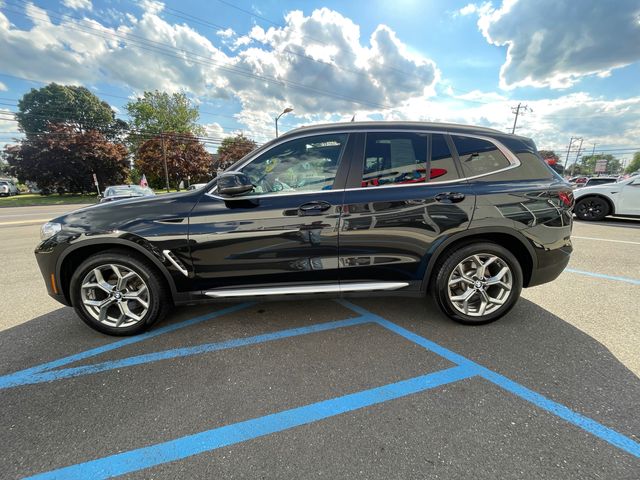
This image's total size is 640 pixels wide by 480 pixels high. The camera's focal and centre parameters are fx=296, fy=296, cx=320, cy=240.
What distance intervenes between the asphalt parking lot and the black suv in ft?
1.34

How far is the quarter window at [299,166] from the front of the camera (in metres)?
2.69

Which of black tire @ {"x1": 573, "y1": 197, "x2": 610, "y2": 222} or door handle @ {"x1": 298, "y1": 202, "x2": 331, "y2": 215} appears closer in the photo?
door handle @ {"x1": 298, "y1": 202, "x2": 331, "y2": 215}

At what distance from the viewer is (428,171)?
2.74 m

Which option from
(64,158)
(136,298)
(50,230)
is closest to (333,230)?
(136,298)

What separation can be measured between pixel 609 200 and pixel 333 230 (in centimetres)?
1078

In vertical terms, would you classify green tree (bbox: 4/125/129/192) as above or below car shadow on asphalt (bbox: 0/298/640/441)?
above

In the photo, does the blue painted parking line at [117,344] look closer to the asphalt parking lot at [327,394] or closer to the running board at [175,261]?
the asphalt parking lot at [327,394]

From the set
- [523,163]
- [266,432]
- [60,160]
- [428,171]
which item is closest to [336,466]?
[266,432]

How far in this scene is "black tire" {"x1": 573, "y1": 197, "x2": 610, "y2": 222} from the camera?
9062mm

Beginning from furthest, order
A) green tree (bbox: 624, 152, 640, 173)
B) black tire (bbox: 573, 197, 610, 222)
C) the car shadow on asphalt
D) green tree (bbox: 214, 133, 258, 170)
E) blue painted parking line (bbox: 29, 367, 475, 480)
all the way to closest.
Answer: green tree (bbox: 624, 152, 640, 173)
green tree (bbox: 214, 133, 258, 170)
black tire (bbox: 573, 197, 610, 222)
the car shadow on asphalt
blue painted parking line (bbox: 29, 367, 475, 480)

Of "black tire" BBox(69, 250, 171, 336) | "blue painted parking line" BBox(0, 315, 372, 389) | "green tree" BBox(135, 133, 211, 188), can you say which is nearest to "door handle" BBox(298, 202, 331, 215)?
"blue painted parking line" BBox(0, 315, 372, 389)

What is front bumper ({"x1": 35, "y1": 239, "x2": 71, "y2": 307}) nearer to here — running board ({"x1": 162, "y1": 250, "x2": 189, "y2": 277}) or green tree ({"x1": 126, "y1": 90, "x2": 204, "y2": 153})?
running board ({"x1": 162, "y1": 250, "x2": 189, "y2": 277})

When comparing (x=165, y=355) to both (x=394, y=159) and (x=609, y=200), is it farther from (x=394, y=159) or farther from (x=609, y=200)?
(x=609, y=200)

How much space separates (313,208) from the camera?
2600 mm
